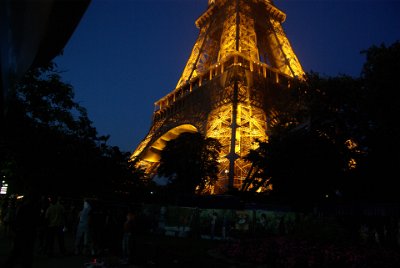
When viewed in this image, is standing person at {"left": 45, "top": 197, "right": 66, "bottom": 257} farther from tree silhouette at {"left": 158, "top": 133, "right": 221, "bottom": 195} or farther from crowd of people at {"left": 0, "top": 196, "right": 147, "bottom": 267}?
tree silhouette at {"left": 158, "top": 133, "right": 221, "bottom": 195}

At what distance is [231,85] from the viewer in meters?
33.3

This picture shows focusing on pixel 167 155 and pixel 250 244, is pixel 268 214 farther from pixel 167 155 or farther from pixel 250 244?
pixel 167 155

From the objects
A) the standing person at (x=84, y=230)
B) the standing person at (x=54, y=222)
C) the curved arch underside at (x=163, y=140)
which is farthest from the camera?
the curved arch underside at (x=163, y=140)

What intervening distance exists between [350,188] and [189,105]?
22191mm

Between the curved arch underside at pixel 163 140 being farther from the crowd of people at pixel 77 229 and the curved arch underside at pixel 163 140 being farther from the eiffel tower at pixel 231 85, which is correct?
the crowd of people at pixel 77 229

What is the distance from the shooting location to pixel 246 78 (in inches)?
1347

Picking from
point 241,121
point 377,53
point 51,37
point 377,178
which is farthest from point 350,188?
point 51,37

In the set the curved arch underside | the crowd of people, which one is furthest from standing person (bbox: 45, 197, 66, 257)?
the curved arch underside

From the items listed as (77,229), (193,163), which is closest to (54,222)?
(77,229)

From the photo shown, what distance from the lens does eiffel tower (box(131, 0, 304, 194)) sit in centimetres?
3102

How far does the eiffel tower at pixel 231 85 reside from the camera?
102 ft

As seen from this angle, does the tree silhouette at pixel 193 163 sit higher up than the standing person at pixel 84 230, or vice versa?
the tree silhouette at pixel 193 163

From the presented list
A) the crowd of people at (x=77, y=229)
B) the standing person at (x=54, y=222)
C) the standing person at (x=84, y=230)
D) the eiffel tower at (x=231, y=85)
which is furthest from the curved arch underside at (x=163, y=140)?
the standing person at (x=54, y=222)

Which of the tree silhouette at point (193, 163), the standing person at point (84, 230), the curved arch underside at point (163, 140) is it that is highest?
the curved arch underside at point (163, 140)
